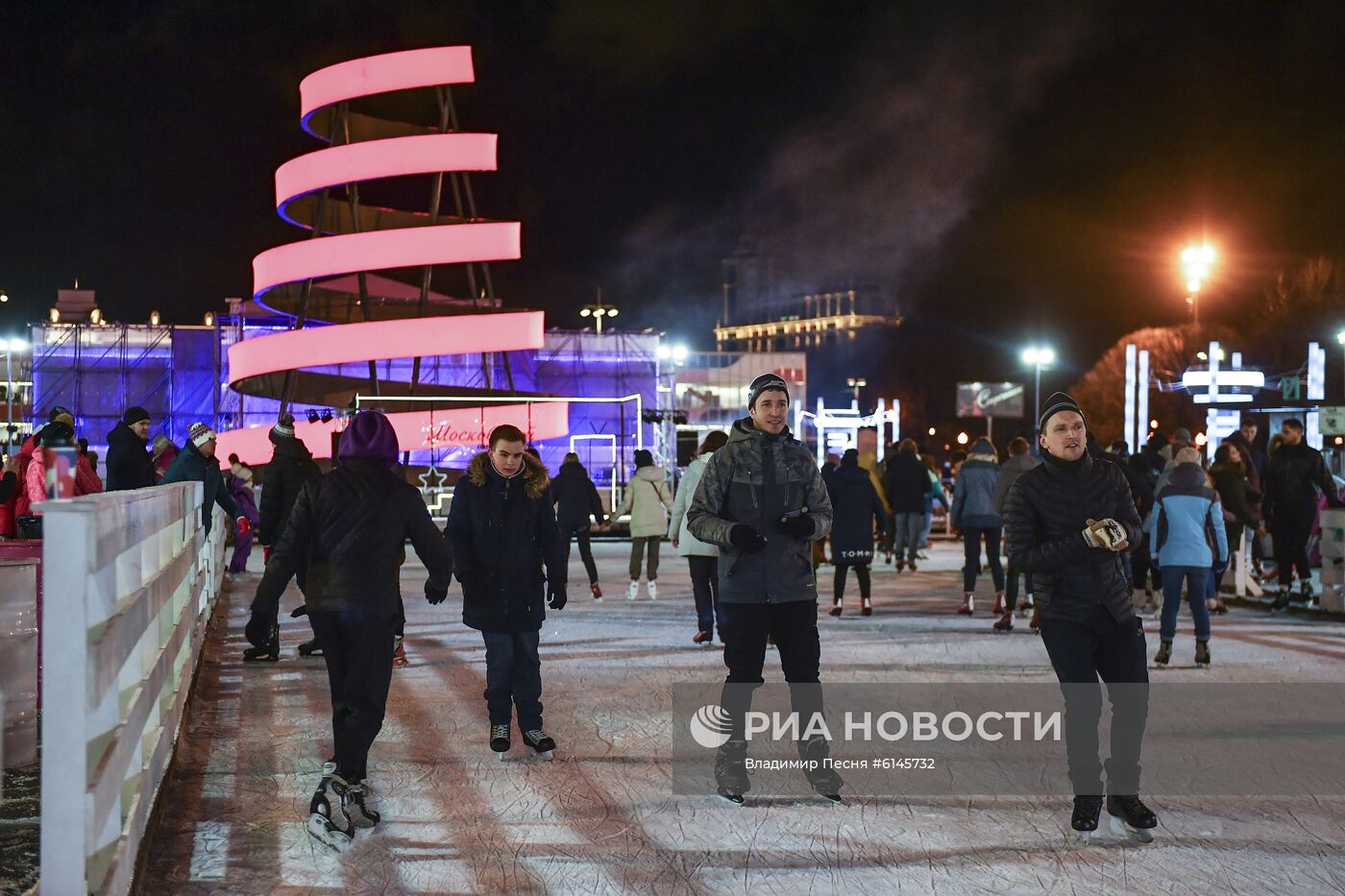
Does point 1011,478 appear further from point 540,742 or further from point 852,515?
point 540,742

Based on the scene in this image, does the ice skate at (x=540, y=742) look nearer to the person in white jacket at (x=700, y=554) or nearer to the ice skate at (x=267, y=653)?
the person in white jacket at (x=700, y=554)

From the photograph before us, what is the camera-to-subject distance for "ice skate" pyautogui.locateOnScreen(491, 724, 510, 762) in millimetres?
6191

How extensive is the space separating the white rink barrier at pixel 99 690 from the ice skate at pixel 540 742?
1.62 meters

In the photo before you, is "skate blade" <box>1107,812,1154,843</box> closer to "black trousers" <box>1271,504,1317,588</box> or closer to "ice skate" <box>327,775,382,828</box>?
"ice skate" <box>327,775,382,828</box>

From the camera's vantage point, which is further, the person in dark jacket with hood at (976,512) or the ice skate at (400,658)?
the person in dark jacket with hood at (976,512)

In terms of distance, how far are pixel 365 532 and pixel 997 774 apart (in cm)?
270

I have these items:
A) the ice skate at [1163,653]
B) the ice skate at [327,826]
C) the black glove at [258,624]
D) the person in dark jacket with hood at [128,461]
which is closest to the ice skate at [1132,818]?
the ice skate at [327,826]

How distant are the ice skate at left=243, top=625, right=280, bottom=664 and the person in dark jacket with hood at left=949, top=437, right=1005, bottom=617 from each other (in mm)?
5583

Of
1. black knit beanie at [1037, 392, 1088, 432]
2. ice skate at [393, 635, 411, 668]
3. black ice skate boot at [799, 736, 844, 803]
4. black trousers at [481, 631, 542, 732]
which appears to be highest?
black knit beanie at [1037, 392, 1088, 432]

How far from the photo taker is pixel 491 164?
29219 mm

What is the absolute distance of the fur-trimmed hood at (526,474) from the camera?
20.9ft

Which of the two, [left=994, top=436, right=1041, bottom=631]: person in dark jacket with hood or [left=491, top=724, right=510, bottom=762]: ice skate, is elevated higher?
[left=994, top=436, right=1041, bottom=631]: person in dark jacket with hood

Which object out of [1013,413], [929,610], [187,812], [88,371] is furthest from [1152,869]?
[1013,413]

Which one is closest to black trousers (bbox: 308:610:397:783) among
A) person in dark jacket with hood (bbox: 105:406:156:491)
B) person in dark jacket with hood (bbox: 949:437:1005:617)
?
person in dark jacket with hood (bbox: 105:406:156:491)
